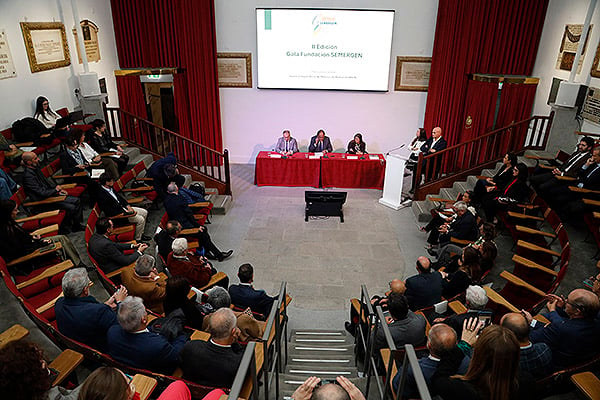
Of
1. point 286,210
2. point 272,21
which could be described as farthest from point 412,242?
point 272,21

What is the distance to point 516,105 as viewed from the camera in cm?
884

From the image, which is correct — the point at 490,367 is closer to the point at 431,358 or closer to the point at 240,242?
the point at 431,358

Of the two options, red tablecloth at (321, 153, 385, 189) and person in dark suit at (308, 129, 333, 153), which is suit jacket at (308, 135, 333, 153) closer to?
person in dark suit at (308, 129, 333, 153)

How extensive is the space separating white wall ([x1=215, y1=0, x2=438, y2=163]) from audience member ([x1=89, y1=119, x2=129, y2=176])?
338 cm

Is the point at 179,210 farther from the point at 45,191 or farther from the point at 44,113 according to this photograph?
the point at 44,113

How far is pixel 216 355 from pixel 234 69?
26.6 feet

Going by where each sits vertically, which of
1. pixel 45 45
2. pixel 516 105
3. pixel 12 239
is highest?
pixel 45 45

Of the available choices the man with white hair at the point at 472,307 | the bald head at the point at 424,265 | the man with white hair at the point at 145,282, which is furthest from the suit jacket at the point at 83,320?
the bald head at the point at 424,265

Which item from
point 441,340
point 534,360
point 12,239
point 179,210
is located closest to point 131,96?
point 179,210

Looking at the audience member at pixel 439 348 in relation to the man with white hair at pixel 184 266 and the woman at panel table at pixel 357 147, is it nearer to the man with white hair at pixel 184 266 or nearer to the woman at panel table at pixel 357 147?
the man with white hair at pixel 184 266

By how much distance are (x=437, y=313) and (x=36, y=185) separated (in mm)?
4980

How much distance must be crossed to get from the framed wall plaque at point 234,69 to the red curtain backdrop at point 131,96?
1.90 m

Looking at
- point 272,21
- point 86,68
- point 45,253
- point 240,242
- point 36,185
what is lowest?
point 240,242

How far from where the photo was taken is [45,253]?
4016 mm
